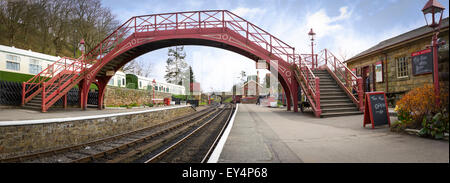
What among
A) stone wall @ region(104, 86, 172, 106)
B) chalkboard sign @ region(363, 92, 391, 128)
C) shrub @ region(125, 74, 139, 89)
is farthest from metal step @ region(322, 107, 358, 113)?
shrub @ region(125, 74, 139, 89)

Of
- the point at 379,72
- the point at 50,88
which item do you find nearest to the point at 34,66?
the point at 50,88

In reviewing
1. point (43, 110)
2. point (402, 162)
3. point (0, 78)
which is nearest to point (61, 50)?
point (0, 78)

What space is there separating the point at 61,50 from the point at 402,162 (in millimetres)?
41018

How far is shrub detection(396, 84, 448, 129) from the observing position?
13.3 feet

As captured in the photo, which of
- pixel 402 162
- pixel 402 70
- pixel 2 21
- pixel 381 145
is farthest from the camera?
pixel 2 21

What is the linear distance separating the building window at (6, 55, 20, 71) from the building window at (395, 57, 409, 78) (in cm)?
2388

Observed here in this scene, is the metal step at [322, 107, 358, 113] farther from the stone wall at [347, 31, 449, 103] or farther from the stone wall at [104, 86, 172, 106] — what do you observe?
the stone wall at [104, 86, 172, 106]

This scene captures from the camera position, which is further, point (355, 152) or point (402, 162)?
point (355, 152)

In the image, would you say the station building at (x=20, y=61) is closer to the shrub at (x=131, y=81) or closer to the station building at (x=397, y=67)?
the shrub at (x=131, y=81)

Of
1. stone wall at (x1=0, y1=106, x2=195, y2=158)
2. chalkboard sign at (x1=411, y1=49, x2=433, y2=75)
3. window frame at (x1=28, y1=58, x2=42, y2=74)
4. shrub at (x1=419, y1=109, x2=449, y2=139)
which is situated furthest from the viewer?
window frame at (x1=28, y1=58, x2=42, y2=74)

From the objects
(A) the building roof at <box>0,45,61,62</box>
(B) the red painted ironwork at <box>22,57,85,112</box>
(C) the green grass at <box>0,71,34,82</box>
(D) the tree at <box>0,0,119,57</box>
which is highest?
(D) the tree at <box>0,0,119,57</box>

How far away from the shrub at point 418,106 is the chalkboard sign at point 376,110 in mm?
825
